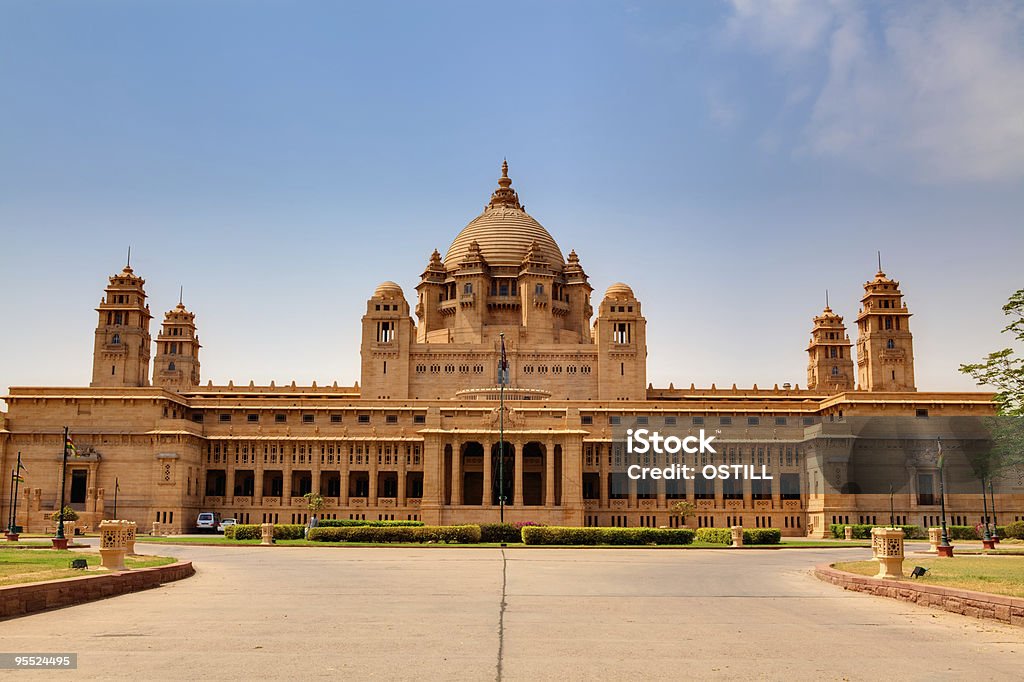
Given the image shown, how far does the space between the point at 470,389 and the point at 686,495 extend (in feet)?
83.0

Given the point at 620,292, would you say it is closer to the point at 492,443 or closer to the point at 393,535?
the point at 492,443

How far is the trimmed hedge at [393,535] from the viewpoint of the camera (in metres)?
56.7

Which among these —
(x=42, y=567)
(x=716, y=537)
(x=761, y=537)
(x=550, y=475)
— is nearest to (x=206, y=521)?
(x=550, y=475)

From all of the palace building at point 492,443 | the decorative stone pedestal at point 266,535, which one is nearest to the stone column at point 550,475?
the palace building at point 492,443

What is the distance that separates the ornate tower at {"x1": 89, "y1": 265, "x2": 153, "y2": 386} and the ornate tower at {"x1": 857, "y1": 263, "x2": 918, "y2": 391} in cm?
7693

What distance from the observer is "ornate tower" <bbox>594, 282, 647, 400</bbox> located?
105 metres

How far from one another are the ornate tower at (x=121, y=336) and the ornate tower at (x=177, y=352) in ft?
42.5

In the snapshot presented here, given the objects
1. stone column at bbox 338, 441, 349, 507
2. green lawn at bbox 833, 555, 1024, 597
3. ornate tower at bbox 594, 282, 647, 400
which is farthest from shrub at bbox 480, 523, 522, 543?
ornate tower at bbox 594, 282, 647, 400

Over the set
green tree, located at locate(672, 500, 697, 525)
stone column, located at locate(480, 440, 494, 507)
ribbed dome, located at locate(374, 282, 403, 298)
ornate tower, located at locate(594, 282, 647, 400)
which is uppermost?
ribbed dome, located at locate(374, 282, 403, 298)

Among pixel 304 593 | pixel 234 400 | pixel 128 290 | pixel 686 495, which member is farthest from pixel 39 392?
pixel 304 593

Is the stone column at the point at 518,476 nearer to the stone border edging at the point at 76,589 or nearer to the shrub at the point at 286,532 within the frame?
the shrub at the point at 286,532

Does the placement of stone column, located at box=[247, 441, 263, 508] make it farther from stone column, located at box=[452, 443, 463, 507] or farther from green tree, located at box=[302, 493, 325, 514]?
stone column, located at box=[452, 443, 463, 507]

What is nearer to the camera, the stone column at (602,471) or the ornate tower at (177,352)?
the stone column at (602,471)

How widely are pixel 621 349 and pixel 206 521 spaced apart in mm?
43838
